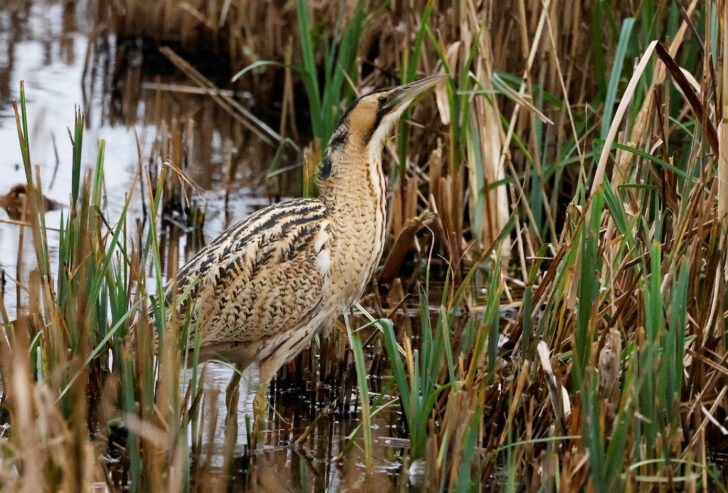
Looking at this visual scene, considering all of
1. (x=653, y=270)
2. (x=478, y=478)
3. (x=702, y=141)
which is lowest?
(x=478, y=478)

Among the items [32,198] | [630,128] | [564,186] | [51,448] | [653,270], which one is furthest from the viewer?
[564,186]

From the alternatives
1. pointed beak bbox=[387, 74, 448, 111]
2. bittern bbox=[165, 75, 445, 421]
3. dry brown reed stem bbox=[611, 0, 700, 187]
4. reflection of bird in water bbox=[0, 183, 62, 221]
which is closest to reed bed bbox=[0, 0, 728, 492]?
dry brown reed stem bbox=[611, 0, 700, 187]

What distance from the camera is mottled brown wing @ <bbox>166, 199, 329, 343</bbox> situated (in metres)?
4.06

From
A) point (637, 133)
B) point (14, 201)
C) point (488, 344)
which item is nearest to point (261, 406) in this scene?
point (488, 344)

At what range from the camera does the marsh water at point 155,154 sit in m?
3.76

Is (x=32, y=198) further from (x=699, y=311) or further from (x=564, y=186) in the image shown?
(x=564, y=186)

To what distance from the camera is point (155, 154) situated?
6.73m

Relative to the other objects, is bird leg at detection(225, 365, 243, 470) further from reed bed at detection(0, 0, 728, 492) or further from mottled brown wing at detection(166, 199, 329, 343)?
mottled brown wing at detection(166, 199, 329, 343)

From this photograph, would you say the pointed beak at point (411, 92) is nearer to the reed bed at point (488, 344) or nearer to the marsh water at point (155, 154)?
the reed bed at point (488, 344)

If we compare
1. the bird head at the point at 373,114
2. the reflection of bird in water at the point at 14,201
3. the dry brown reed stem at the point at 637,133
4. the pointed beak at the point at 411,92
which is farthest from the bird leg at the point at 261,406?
the reflection of bird in water at the point at 14,201

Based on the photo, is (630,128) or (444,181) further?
(444,181)

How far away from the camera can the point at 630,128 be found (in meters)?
4.44

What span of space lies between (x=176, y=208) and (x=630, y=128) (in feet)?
9.42

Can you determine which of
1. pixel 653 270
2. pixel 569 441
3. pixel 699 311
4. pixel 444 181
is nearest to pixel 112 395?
pixel 569 441
